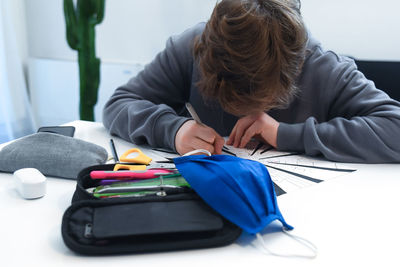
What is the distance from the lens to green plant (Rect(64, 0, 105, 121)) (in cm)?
170

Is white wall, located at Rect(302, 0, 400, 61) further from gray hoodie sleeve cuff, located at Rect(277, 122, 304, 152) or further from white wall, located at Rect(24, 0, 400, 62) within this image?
gray hoodie sleeve cuff, located at Rect(277, 122, 304, 152)

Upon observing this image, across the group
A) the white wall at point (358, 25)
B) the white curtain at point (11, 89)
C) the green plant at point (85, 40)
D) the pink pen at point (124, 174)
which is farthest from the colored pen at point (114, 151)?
the white curtain at point (11, 89)

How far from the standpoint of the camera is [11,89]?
2.14 meters

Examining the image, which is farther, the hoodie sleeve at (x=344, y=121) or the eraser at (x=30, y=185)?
the hoodie sleeve at (x=344, y=121)

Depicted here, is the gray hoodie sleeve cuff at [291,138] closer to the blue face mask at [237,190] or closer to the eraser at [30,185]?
the blue face mask at [237,190]

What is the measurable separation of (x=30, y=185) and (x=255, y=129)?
474 millimetres

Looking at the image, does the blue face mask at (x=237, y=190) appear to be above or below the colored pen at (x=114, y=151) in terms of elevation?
above

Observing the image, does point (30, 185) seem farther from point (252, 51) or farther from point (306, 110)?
point (306, 110)

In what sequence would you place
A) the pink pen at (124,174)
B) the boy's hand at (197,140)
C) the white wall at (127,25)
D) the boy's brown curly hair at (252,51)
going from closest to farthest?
the pink pen at (124,174) < the boy's brown curly hair at (252,51) < the boy's hand at (197,140) < the white wall at (127,25)

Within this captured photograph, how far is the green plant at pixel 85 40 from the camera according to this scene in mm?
1703

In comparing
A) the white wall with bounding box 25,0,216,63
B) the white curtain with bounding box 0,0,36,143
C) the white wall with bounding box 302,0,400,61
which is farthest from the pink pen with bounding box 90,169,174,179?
the white curtain with bounding box 0,0,36,143

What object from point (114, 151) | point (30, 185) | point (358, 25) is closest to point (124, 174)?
point (30, 185)

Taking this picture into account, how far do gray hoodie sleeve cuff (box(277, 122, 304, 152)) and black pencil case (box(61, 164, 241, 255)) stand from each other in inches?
15.4

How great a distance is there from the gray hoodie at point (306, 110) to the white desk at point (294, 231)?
13 cm
